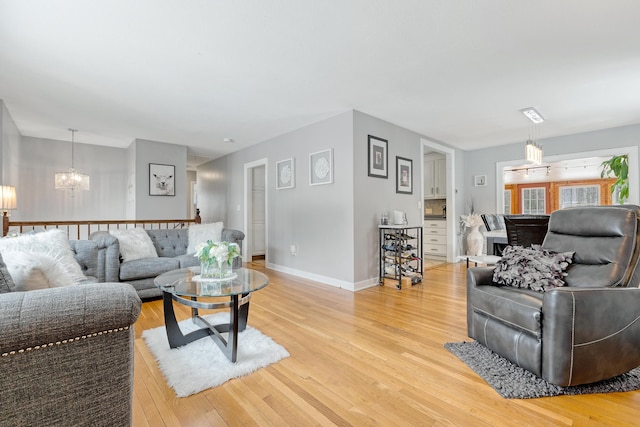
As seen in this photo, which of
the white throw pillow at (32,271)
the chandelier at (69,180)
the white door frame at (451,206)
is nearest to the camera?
the white throw pillow at (32,271)

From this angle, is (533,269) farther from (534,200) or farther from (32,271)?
(534,200)

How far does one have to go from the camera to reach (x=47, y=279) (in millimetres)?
1568

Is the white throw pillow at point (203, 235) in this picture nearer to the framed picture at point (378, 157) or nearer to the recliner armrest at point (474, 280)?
the framed picture at point (378, 157)

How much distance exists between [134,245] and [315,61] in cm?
296

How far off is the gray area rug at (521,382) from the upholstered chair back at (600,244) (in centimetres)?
56

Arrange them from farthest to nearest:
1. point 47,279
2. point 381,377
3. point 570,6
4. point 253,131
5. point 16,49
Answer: point 253,131, point 16,49, point 570,6, point 381,377, point 47,279

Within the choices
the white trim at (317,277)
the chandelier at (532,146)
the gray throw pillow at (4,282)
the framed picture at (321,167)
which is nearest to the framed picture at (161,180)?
the white trim at (317,277)

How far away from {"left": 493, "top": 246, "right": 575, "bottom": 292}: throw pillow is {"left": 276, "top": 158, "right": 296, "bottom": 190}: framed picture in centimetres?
334

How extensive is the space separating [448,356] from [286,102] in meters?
3.15

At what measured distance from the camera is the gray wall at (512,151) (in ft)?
15.4

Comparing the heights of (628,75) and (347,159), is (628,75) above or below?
above

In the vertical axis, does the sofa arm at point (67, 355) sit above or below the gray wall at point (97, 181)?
below

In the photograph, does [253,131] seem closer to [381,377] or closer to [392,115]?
[392,115]

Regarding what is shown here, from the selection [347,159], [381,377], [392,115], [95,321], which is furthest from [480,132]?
[95,321]
